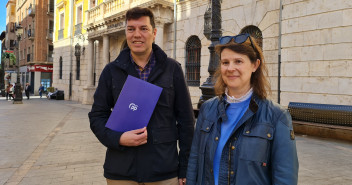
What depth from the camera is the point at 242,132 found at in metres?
1.67

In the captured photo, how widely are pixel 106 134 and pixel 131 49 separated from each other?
26.0 inches

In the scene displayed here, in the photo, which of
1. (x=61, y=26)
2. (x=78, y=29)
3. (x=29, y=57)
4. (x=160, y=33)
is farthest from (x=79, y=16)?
(x=29, y=57)

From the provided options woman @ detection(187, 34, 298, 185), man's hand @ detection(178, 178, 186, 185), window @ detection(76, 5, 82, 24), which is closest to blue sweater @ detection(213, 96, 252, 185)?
woman @ detection(187, 34, 298, 185)

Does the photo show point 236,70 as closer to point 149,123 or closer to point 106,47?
point 149,123

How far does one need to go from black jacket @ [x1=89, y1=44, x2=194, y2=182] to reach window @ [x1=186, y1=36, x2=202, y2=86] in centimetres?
1176

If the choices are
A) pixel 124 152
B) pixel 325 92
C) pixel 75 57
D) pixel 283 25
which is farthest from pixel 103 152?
pixel 75 57

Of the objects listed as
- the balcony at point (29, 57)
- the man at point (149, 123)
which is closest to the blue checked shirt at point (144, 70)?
the man at point (149, 123)

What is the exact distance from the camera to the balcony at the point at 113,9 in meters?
14.7

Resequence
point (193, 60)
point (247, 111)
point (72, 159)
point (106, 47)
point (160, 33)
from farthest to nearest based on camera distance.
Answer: point (106, 47) < point (160, 33) < point (193, 60) < point (72, 159) < point (247, 111)

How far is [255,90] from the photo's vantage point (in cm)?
181

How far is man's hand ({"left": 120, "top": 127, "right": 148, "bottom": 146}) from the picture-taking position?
1941mm

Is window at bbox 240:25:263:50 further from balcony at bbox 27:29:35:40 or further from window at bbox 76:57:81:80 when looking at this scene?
balcony at bbox 27:29:35:40

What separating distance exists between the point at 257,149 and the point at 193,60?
502 inches

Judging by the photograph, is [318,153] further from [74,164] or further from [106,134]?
[106,134]
